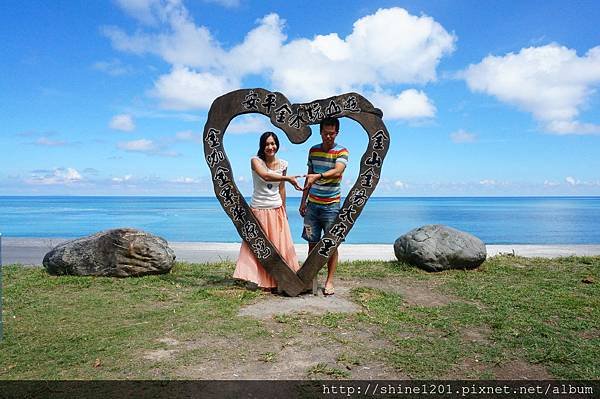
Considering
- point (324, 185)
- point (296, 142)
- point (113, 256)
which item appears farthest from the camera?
point (113, 256)

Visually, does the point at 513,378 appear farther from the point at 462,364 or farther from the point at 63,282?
the point at 63,282

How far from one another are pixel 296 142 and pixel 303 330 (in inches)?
90.3

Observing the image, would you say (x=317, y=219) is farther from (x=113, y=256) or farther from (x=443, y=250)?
(x=113, y=256)

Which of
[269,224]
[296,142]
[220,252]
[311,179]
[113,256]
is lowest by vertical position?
[220,252]

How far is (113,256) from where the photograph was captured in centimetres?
717

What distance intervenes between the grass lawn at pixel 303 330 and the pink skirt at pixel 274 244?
207mm

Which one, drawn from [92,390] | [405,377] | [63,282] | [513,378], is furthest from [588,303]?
[63,282]

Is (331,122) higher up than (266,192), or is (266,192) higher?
(331,122)

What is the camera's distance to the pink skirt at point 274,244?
6145mm

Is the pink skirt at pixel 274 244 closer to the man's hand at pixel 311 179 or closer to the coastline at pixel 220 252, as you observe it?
the man's hand at pixel 311 179

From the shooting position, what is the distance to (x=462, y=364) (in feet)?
12.3

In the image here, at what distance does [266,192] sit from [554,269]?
499 centimetres

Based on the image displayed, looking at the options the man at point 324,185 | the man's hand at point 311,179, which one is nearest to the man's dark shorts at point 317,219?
the man at point 324,185

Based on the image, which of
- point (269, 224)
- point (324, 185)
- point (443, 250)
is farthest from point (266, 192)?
point (443, 250)
